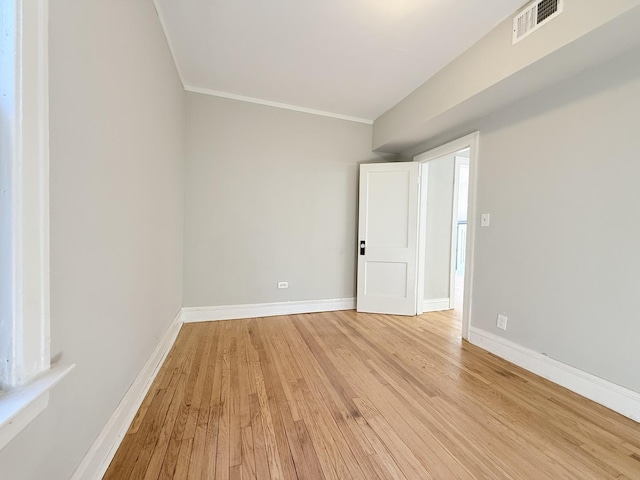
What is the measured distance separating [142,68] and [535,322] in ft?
11.1

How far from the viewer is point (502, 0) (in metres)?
1.67

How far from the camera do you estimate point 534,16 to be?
1642 mm

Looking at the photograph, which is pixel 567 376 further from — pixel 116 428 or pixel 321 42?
pixel 321 42

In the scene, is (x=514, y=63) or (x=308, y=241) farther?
(x=308, y=241)

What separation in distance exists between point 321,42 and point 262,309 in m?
2.87

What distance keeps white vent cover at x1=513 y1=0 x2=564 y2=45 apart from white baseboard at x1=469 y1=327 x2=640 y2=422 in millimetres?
2346

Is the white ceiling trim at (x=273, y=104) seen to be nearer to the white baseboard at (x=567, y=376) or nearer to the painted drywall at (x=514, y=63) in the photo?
the painted drywall at (x=514, y=63)

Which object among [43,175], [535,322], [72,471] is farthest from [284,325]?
[43,175]

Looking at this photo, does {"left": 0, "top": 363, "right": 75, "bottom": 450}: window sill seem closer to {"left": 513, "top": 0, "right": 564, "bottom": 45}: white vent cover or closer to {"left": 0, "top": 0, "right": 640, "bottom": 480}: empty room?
{"left": 0, "top": 0, "right": 640, "bottom": 480}: empty room

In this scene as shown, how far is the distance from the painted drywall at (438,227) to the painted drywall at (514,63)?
828 millimetres

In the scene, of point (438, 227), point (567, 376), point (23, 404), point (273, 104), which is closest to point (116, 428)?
point (23, 404)

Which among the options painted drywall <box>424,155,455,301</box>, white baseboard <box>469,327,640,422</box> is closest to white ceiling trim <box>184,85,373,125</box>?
painted drywall <box>424,155,455,301</box>

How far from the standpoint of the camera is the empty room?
2.82 ft

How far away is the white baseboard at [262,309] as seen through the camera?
2975 millimetres
